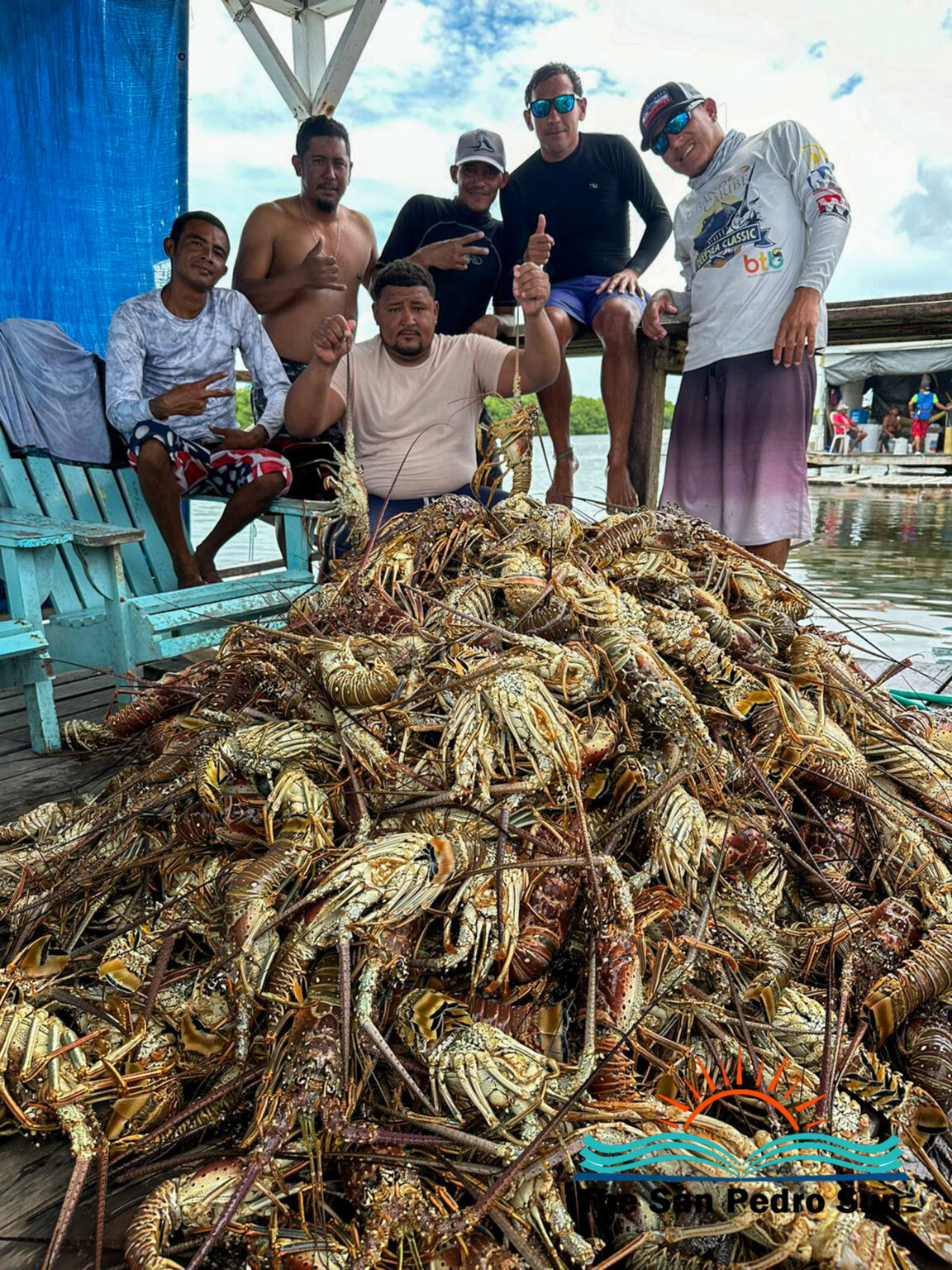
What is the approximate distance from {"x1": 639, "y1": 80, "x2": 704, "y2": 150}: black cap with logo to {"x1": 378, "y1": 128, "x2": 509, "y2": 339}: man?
36.2 inches

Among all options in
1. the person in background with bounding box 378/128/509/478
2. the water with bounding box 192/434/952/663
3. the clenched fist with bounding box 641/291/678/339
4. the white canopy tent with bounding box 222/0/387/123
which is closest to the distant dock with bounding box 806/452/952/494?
the water with bounding box 192/434/952/663

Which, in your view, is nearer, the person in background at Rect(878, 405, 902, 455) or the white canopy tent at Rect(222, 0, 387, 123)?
the white canopy tent at Rect(222, 0, 387, 123)

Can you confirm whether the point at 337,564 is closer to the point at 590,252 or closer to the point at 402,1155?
the point at 402,1155

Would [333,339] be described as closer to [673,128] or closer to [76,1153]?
[673,128]

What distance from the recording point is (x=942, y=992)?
179 centimetres

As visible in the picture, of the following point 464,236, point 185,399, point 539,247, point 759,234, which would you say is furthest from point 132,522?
point 759,234

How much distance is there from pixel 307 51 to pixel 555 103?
314 cm

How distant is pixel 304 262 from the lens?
190 inches

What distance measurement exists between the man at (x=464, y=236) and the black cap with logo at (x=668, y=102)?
3.02ft

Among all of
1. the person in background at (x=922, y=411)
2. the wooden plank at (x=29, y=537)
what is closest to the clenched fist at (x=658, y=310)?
the wooden plank at (x=29, y=537)

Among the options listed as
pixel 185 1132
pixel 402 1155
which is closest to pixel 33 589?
pixel 185 1132

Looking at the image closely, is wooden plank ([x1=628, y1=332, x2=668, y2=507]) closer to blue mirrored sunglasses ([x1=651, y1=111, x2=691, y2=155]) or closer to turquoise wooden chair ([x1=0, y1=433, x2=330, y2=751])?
blue mirrored sunglasses ([x1=651, y1=111, x2=691, y2=155])

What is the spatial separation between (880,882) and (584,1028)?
993 millimetres

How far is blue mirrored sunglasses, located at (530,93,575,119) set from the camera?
4660 mm
